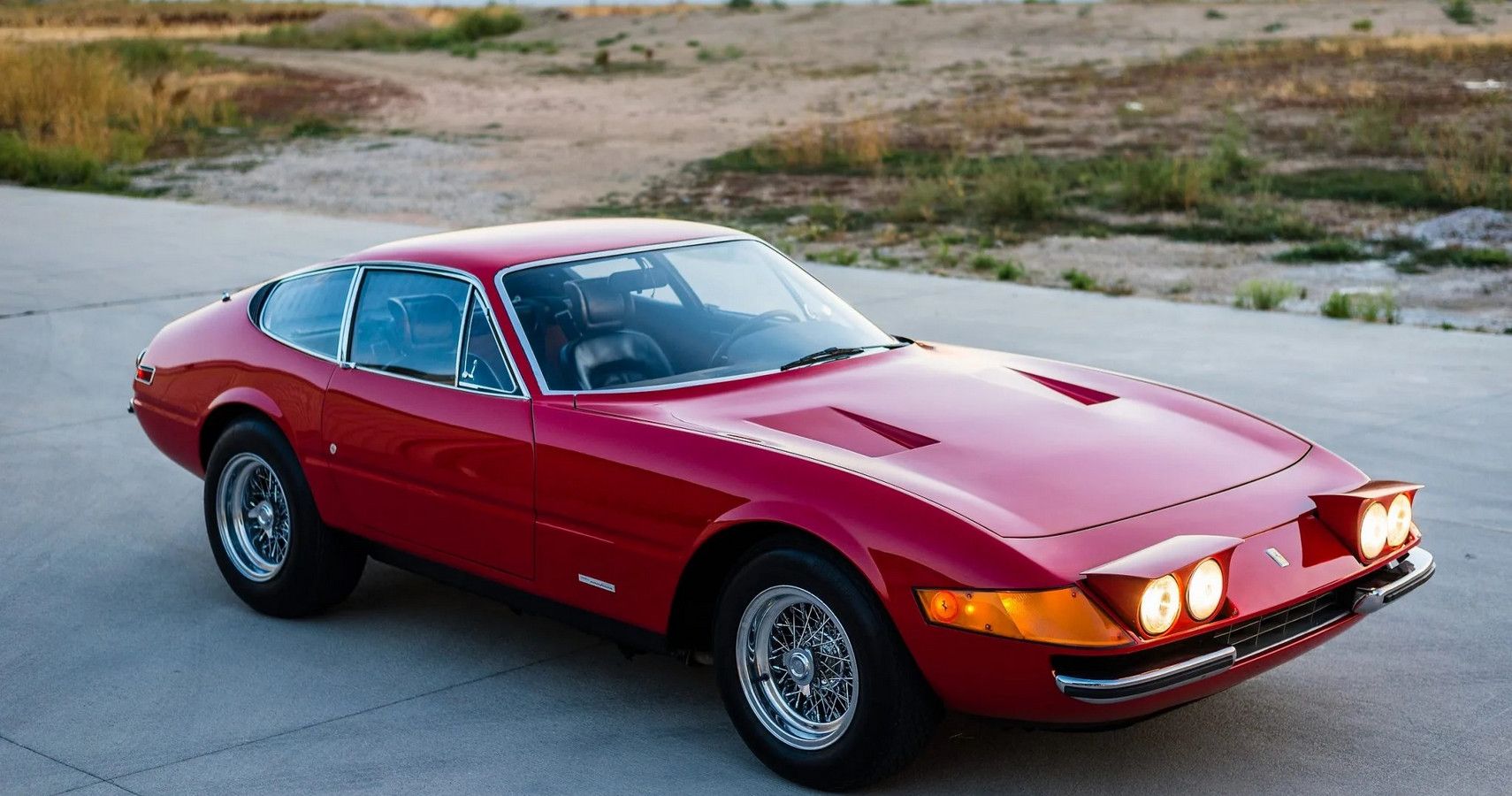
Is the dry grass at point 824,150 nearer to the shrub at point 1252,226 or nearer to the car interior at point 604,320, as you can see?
the shrub at point 1252,226

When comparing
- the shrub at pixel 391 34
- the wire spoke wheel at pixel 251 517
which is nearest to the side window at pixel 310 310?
the wire spoke wheel at pixel 251 517

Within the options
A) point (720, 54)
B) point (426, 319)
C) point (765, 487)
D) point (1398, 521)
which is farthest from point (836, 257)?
point (720, 54)

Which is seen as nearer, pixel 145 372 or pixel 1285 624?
pixel 1285 624

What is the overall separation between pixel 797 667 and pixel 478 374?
1.47 meters

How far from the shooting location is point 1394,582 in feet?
14.1

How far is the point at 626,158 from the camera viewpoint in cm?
2662

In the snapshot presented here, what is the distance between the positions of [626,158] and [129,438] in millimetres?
18760

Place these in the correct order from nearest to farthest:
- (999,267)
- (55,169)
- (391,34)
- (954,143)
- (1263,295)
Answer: (1263,295) → (999,267) → (55,169) → (954,143) → (391,34)

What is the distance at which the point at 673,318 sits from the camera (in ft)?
17.0

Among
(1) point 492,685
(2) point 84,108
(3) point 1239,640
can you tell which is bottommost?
(1) point 492,685

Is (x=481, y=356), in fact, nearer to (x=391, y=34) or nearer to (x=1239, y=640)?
(x=1239, y=640)

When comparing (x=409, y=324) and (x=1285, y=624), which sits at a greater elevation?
(x=409, y=324)

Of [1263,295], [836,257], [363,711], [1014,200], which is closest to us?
[363,711]

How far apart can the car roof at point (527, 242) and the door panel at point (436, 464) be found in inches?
17.3
